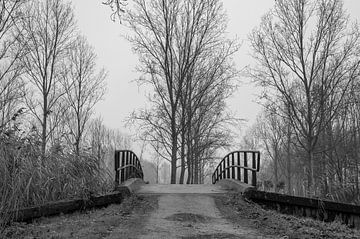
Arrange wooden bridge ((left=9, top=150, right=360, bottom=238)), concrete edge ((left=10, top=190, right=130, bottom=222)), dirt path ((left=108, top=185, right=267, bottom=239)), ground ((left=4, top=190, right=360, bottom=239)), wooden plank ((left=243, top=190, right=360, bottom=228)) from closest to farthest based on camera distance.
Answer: ground ((left=4, top=190, right=360, bottom=239)) < dirt path ((left=108, top=185, right=267, bottom=239)) < wooden bridge ((left=9, top=150, right=360, bottom=238)) < concrete edge ((left=10, top=190, right=130, bottom=222)) < wooden plank ((left=243, top=190, right=360, bottom=228))

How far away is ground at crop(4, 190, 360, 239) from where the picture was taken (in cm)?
657

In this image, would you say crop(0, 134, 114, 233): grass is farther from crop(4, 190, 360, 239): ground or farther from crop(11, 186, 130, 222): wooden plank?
crop(4, 190, 360, 239): ground

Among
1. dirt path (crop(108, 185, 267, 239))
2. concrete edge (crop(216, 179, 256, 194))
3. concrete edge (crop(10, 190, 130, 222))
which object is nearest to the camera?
dirt path (crop(108, 185, 267, 239))

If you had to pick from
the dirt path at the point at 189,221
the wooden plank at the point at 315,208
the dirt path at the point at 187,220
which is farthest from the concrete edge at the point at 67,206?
the wooden plank at the point at 315,208

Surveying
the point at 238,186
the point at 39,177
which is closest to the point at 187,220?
the point at 39,177

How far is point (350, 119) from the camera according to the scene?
30.8 metres

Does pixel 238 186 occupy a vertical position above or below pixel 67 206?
above

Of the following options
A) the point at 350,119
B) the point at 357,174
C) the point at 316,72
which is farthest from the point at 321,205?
the point at 350,119

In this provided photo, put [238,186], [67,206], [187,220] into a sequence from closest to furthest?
[187,220] < [67,206] < [238,186]

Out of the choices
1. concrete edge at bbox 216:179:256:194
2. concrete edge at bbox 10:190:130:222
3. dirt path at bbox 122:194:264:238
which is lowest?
dirt path at bbox 122:194:264:238

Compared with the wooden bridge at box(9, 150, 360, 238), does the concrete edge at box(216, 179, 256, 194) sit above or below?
above

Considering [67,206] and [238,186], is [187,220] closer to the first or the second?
[67,206]

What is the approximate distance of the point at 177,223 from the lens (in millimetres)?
7695

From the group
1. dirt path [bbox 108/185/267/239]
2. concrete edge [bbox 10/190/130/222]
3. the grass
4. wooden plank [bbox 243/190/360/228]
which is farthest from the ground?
wooden plank [bbox 243/190/360/228]
